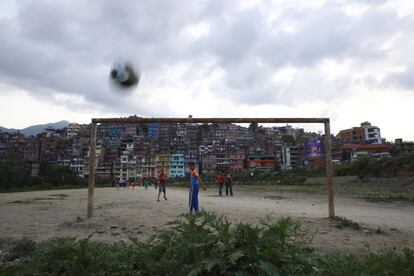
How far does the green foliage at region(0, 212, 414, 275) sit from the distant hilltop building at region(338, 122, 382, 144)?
145924 mm

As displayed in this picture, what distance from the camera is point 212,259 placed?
3.76 meters

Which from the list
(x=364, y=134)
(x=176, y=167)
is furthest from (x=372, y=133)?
(x=176, y=167)

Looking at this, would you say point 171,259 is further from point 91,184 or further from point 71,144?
point 71,144

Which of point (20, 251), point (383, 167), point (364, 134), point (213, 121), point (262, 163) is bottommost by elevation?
point (20, 251)

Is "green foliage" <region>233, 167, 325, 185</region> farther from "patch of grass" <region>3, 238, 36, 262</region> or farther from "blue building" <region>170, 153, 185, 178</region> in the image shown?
"blue building" <region>170, 153, 185, 178</region>

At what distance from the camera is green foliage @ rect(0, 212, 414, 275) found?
371cm

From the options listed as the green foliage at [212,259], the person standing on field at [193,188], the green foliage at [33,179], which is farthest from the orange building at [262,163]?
the green foliage at [212,259]

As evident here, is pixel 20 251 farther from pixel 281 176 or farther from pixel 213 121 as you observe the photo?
pixel 281 176

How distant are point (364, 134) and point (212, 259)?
15747cm

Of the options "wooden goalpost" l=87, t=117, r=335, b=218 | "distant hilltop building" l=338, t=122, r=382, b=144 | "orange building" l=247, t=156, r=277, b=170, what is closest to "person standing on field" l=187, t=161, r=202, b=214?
"wooden goalpost" l=87, t=117, r=335, b=218

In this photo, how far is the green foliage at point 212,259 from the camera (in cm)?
371

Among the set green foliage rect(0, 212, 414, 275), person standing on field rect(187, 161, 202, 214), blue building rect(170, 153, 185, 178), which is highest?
blue building rect(170, 153, 185, 178)

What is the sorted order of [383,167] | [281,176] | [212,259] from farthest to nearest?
1. [281,176]
2. [383,167]
3. [212,259]

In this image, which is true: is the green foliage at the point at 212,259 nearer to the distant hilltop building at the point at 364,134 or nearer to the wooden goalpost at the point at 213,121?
the wooden goalpost at the point at 213,121
